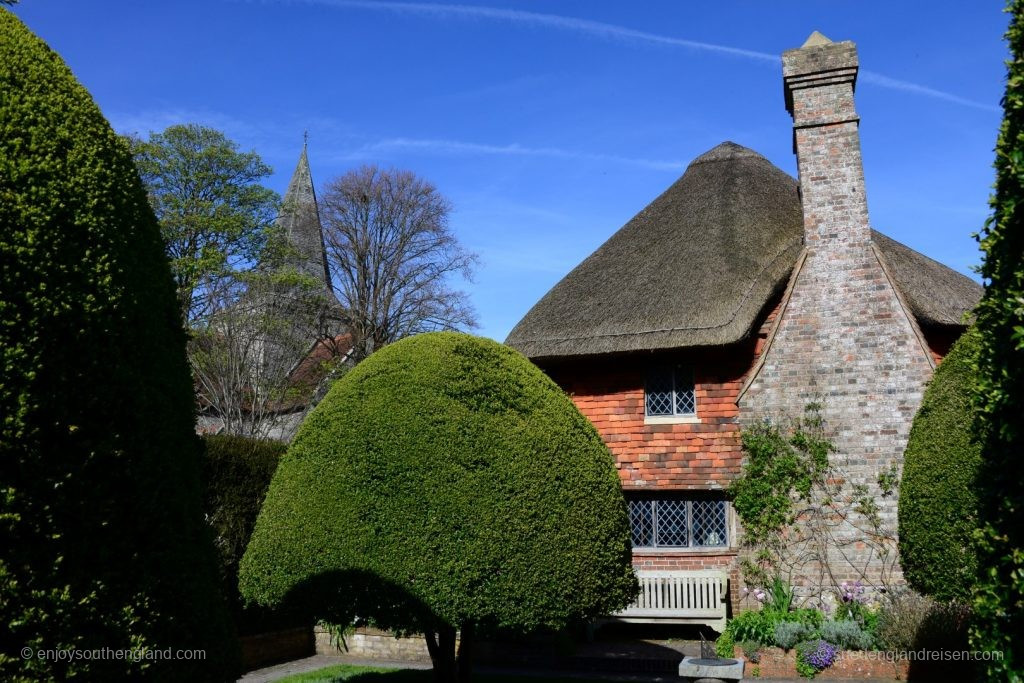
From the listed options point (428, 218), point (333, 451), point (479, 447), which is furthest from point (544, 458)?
point (428, 218)

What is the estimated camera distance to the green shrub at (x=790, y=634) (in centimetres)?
1116

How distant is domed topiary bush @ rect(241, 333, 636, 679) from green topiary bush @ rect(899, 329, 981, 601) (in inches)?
124

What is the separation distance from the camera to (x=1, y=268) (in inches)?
143

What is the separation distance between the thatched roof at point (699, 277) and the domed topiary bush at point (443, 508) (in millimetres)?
6172

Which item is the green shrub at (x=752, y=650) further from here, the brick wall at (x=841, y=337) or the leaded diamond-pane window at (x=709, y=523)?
the leaded diamond-pane window at (x=709, y=523)

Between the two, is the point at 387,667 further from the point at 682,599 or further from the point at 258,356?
the point at 258,356

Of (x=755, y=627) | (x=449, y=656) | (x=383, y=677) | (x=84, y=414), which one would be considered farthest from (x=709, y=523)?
(x=84, y=414)

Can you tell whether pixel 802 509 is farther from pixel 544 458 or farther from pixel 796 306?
pixel 544 458

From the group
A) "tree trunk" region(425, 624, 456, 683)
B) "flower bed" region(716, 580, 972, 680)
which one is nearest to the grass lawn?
"tree trunk" region(425, 624, 456, 683)

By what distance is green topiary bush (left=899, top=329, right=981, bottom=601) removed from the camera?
795 centimetres

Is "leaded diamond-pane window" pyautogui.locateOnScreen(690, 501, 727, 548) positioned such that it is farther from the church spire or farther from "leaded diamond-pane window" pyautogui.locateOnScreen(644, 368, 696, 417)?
the church spire

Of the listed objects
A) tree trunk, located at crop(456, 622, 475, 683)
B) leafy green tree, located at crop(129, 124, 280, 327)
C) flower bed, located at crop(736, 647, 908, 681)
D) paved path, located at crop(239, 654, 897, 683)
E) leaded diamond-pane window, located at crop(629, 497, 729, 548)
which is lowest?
paved path, located at crop(239, 654, 897, 683)

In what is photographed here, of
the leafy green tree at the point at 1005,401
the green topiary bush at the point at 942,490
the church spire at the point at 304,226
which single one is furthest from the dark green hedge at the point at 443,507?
the church spire at the point at 304,226

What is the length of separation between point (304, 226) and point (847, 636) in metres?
31.8
